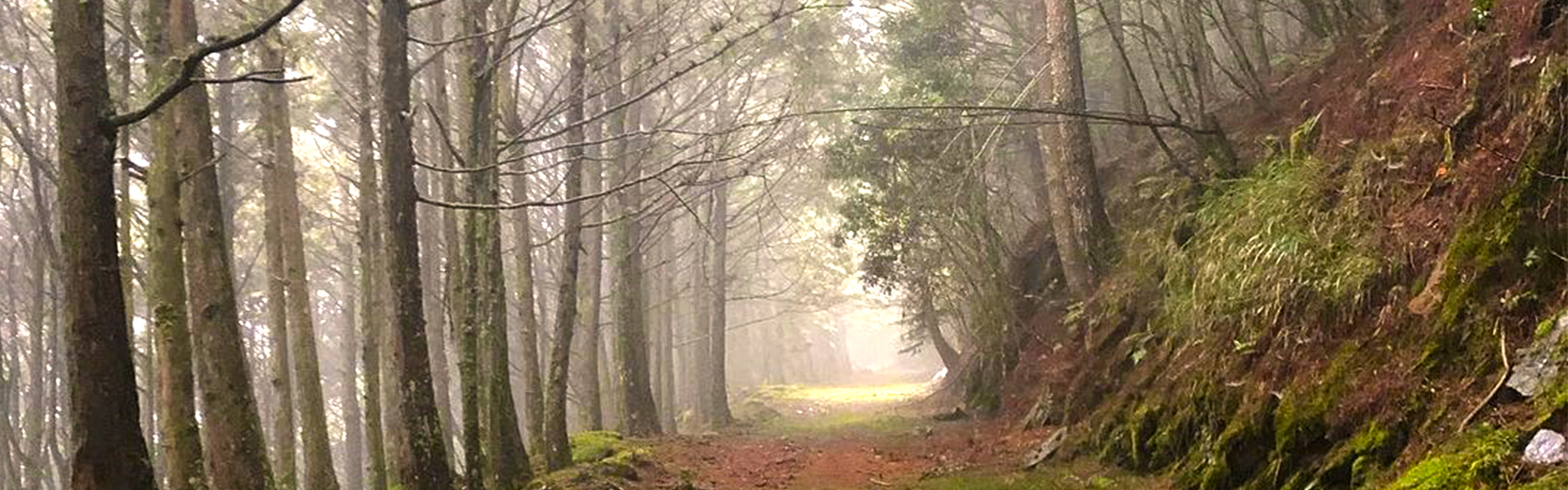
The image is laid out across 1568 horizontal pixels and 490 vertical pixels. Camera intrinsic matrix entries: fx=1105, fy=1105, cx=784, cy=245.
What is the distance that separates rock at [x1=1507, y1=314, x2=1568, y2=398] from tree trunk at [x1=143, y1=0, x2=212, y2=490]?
6920mm

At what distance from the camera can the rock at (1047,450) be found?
9.47 metres

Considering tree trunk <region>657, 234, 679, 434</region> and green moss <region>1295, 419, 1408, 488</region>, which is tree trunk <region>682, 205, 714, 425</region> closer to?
tree trunk <region>657, 234, 679, 434</region>

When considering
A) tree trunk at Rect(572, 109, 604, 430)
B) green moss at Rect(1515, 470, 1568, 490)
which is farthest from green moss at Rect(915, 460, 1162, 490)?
tree trunk at Rect(572, 109, 604, 430)

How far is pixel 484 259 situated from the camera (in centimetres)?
964

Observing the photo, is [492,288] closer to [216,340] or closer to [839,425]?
[216,340]

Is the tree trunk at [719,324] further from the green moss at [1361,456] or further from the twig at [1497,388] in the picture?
the twig at [1497,388]

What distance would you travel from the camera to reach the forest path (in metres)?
8.76

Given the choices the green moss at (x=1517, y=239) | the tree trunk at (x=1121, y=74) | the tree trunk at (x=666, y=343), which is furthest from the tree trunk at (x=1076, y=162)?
the tree trunk at (x=666, y=343)

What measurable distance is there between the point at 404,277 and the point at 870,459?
23.0 feet

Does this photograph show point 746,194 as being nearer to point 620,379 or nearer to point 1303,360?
point 620,379

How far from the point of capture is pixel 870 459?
12680 millimetres

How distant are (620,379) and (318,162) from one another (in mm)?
10376

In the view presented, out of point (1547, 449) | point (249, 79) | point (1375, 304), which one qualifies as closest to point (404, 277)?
point (249, 79)

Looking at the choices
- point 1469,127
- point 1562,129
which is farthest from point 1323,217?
point 1562,129
